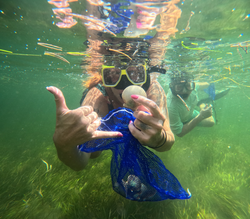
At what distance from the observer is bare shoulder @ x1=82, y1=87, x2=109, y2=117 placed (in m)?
3.65

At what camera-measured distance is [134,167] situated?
2402 mm

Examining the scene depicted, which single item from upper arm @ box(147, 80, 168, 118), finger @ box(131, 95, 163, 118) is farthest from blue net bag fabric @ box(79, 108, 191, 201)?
upper arm @ box(147, 80, 168, 118)

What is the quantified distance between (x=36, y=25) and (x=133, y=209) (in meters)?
10.0

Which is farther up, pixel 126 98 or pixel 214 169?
pixel 126 98

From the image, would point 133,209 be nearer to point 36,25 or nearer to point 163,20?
point 163,20

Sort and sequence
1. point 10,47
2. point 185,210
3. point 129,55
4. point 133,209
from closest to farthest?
point 133,209, point 185,210, point 129,55, point 10,47

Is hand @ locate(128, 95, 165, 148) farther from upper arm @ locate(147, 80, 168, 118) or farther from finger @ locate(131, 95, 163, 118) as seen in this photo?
upper arm @ locate(147, 80, 168, 118)

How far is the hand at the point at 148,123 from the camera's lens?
1576mm

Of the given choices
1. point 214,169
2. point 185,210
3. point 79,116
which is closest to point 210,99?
point 214,169

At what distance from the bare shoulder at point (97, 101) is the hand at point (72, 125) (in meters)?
1.75

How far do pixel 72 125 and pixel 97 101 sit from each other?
215 cm

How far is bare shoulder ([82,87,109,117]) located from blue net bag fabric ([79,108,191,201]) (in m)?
1.48

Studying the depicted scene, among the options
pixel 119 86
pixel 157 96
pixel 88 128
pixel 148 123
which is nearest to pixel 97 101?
pixel 119 86

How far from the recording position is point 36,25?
6.80m
